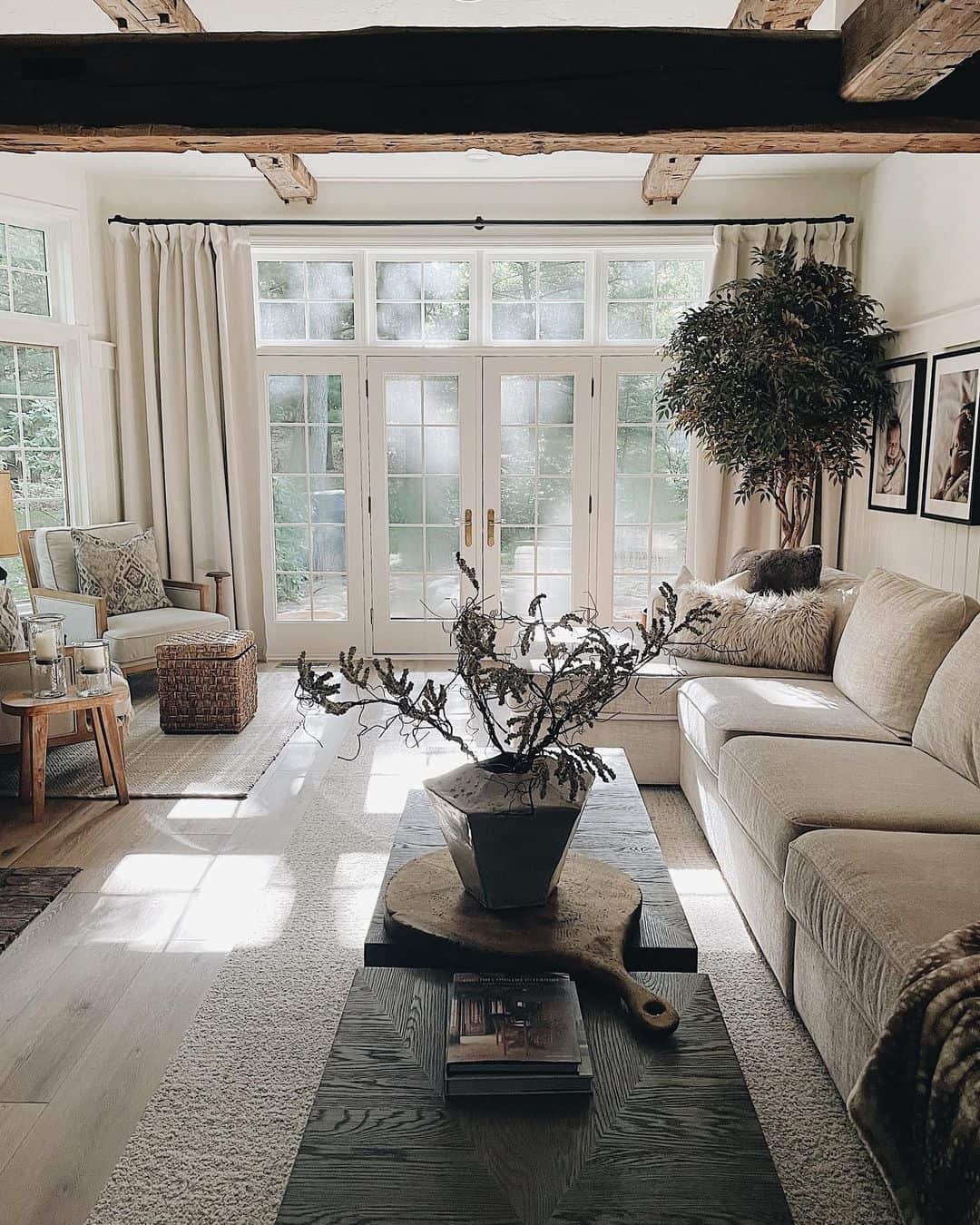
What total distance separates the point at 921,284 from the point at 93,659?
14.0 ft

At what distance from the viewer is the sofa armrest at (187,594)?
5.85 meters

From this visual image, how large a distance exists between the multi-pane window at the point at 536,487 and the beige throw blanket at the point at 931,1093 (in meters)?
4.82

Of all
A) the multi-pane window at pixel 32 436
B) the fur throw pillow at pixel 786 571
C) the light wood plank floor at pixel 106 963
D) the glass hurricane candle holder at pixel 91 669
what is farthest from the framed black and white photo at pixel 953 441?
the multi-pane window at pixel 32 436

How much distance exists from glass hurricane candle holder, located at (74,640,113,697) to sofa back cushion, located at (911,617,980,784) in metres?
2.85

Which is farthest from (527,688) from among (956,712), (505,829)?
(956,712)

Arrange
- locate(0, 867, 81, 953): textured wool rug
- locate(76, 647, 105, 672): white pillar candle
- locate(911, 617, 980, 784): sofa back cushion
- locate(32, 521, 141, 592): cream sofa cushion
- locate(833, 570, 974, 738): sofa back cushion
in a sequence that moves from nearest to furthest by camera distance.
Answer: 1. locate(911, 617, 980, 784): sofa back cushion
2. locate(0, 867, 81, 953): textured wool rug
3. locate(833, 570, 974, 738): sofa back cushion
4. locate(76, 647, 105, 672): white pillar candle
5. locate(32, 521, 141, 592): cream sofa cushion

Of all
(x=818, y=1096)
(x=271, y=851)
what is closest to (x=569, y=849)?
(x=818, y=1096)

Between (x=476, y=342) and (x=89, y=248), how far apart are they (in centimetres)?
235

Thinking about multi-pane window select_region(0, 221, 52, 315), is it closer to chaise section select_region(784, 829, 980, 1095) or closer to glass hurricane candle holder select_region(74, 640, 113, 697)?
glass hurricane candle holder select_region(74, 640, 113, 697)

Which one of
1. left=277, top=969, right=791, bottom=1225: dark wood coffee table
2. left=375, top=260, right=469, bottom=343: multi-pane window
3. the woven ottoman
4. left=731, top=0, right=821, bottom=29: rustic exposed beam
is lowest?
the woven ottoman

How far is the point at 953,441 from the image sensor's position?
15.2ft

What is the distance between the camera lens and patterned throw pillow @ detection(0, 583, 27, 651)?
13.5 ft

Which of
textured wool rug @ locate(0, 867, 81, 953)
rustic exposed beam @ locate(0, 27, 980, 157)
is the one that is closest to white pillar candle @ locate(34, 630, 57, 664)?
textured wool rug @ locate(0, 867, 81, 953)

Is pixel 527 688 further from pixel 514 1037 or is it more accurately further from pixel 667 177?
pixel 667 177
